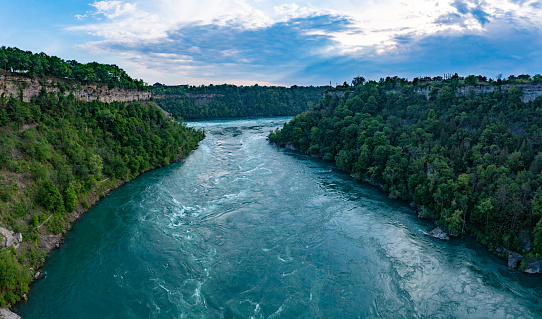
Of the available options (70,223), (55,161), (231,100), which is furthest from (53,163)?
(231,100)

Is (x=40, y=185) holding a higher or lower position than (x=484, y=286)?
higher

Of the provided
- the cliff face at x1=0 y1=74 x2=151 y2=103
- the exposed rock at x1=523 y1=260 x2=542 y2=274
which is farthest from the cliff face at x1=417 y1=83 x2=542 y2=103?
the cliff face at x1=0 y1=74 x2=151 y2=103

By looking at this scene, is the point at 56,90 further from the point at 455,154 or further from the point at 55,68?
the point at 455,154

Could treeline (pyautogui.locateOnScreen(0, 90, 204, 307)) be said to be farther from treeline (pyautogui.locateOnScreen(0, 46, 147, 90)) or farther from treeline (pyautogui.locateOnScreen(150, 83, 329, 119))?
treeline (pyautogui.locateOnScreen(150, 83, 329, 119))

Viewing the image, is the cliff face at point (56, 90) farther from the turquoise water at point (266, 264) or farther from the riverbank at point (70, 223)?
the turquoise water at point (266, 264)

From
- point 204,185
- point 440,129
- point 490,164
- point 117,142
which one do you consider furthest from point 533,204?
point 117,142

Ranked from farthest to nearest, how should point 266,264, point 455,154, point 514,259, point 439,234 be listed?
1. point 455,154
2. point 439,234
3. point 514,259
4. point 266,264

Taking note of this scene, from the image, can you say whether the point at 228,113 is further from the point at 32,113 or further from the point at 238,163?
the point at 32,113
